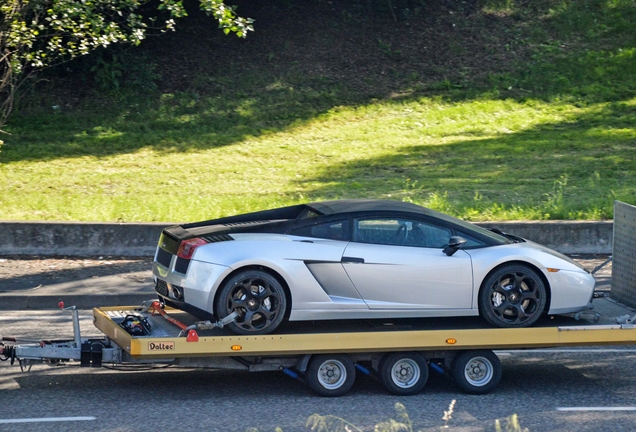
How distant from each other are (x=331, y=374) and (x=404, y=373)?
0.65 m

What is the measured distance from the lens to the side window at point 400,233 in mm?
7504

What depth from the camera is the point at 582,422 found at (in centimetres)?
675

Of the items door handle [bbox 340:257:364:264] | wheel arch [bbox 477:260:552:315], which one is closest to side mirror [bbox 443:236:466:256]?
wheel arch [bbox 477:260:552:315]

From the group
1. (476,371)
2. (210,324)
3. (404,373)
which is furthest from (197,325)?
(476,371)

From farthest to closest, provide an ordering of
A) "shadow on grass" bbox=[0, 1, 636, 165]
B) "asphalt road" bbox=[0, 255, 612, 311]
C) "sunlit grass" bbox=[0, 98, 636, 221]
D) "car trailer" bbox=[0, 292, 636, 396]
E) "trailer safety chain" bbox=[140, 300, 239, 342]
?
"shadow on grass" bbox=[0, 1, 636, 165] → "sunlit grass" bbox=[0, 98, 636, 221] → "asphalt road" bbox=[0, 255, 612, 311] → "car trailer" bbox=[0, 292, 636, 396] → "trailer safety chain" bbox=[140, 300, 239, 342]

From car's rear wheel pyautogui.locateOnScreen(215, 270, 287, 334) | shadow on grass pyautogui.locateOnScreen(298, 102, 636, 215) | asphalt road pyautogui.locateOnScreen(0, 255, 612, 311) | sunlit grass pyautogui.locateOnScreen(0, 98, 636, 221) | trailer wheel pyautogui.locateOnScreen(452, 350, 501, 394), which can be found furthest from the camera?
shadow on grass pyautogui.locateOnScreen(298, 102, 636, 215)

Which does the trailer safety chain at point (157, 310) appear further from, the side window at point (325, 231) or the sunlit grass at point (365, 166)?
the sunlit grass at point (365, 166)

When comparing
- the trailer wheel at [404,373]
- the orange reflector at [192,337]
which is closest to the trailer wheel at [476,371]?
the trailer wheel at [404,373]

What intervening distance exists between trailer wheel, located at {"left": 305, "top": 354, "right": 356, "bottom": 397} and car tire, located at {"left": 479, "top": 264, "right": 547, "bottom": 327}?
4.30ft

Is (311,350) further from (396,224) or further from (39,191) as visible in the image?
(39,191)

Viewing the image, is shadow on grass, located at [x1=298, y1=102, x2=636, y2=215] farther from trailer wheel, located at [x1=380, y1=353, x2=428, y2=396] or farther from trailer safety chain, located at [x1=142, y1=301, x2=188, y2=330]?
trailer safety chain, located at [x1=142, y1=301, x2=188, y2=330]

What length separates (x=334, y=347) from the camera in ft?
22.9

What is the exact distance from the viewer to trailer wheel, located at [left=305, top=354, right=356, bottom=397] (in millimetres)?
7203

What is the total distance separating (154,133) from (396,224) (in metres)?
14.1
